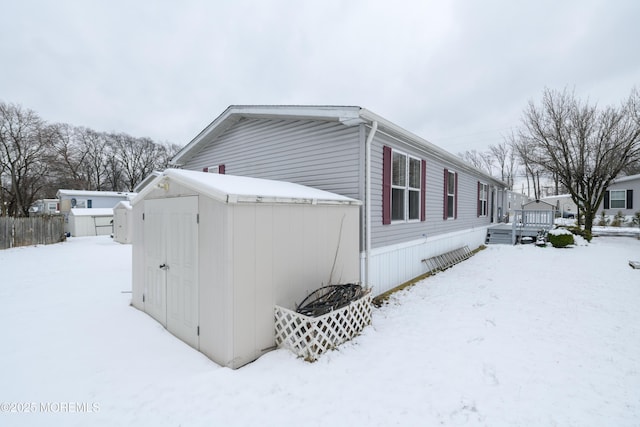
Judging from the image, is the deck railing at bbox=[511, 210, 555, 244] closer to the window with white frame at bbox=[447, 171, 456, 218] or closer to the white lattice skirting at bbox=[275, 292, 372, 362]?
the window with white frame at bbox=[447, 171, 456, 218]

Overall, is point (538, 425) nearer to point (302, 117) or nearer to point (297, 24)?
point (302, 117)

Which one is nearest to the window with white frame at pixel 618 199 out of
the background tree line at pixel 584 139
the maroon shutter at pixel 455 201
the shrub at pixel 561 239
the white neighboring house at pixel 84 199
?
the background tree line at pixel 584 139

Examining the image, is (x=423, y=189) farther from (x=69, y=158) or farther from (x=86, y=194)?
(x=69, y=158)

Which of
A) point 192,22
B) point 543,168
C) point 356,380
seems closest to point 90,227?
point 192,22

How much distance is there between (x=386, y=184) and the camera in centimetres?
596

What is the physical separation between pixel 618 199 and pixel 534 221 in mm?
11649

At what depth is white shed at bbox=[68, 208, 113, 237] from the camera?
54.9 feet

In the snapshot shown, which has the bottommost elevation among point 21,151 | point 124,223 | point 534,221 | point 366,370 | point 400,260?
point 366,370

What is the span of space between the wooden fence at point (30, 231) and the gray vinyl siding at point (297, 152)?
10869mm

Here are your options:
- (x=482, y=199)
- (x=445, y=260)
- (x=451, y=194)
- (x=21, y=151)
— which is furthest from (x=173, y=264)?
(x=21, y=151)

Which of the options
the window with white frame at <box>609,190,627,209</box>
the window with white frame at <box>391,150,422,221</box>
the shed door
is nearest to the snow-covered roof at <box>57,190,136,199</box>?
the shed door

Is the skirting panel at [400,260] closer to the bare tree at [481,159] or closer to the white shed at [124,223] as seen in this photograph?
the white shed at [124,223]

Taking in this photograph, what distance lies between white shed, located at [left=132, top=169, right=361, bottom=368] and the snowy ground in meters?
0.32

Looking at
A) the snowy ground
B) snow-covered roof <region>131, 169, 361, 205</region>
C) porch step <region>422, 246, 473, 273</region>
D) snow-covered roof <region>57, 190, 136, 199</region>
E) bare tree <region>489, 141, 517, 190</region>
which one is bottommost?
the snowy ground
